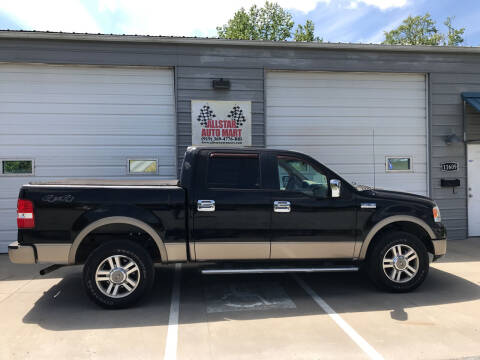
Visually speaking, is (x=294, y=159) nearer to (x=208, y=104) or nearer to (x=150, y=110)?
(x=208, y=104)

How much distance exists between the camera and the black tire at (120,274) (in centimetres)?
430

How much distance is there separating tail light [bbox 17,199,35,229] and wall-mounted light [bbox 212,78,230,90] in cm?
468

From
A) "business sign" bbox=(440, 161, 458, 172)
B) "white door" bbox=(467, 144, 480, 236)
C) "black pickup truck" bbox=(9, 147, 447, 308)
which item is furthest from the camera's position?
"white door" bbox=(467, 144, 480, 236)

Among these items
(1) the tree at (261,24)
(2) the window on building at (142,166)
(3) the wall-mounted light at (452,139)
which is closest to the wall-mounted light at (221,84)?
(2) the window on building at (142,166)

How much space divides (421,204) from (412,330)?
183cm

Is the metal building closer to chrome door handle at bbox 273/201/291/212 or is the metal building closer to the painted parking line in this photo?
chrome door handle at bbox 273/201/291/212

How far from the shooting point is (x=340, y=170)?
843cm

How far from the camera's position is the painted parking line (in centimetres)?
337

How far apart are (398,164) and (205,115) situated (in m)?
4.71

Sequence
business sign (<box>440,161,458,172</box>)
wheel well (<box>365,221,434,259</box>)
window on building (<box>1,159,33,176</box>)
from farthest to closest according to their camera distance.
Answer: business sign (<box>440,161,458,172</box>) < window on building (<box>1,159,33,176</box>) < wheel well (<box>365,221,434,259</box>)

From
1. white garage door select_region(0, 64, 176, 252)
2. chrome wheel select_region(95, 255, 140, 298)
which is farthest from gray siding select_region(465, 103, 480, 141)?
chrome wheel select_region(95, 255, 140, 298)

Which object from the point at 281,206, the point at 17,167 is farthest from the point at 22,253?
the point at 17,167

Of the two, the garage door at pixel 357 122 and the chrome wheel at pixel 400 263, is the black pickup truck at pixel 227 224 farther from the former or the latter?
the garage door at pixel 357 122

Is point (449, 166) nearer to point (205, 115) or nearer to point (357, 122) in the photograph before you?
point (357, 122)
